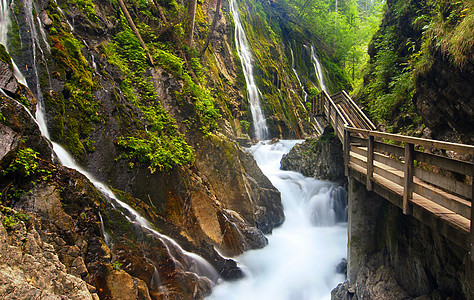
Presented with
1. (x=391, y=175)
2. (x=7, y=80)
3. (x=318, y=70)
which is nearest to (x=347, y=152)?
(x=391, y=175)

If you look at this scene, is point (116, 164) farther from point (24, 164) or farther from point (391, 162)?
point (391, 162)

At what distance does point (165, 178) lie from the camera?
6945 millimetres

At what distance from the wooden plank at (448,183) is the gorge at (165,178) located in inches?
63.9

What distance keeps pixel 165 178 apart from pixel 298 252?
5223 millimetres

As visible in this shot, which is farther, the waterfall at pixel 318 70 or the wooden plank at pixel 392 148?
the waterfall at pixel 318 70

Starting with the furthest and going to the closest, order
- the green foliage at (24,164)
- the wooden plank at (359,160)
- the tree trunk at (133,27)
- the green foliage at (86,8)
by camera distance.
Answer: the tree trunk at (133,27) < the green foliage at (86,8) < the wooden plank at (359,160) < the green foliage at (24,164)

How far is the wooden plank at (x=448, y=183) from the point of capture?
10.4 feet

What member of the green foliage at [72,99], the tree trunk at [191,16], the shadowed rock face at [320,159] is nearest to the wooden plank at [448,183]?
the green foliage at [72,99]

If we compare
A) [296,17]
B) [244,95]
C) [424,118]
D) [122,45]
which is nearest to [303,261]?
[424,118]

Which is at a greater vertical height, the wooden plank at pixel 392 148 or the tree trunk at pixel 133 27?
the tree trunk at pixel 133 27

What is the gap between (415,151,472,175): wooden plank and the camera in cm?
313

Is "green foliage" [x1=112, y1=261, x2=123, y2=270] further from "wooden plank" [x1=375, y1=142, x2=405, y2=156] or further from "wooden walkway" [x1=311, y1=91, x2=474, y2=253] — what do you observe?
"wooden plank" [x1=375, y1=142, x2=405, y2=156]

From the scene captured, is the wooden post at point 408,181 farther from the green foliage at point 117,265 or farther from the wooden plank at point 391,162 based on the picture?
the green foliage at point 117,265

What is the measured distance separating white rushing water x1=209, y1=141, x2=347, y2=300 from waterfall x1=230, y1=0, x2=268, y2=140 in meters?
5.61
